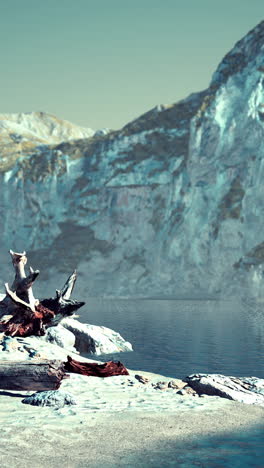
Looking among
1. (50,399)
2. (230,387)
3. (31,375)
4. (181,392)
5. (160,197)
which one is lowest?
(181,392)

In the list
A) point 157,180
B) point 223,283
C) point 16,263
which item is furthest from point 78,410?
point 157,180

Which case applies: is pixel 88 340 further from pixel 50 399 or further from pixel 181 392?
pixel 50 399

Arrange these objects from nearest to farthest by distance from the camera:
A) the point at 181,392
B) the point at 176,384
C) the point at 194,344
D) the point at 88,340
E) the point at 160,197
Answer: the point at 181,392 → the point at 176,384 → the point at 88,340 → the point at 194,344 → the point at 160,197

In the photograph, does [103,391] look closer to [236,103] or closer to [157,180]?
[236,103]

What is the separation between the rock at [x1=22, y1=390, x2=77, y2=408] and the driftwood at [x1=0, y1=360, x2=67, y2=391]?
0.72 meters

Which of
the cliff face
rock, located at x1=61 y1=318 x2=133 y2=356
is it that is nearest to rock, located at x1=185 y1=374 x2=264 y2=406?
rock, located at x1=61 y1=318 x2=133 y2=356

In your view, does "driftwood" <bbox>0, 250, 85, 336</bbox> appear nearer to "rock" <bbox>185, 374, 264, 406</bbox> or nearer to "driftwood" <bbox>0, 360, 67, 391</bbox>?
"driftwood" <bbox>0, 360, 67, 391</bbox>

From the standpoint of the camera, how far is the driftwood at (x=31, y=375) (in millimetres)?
19703

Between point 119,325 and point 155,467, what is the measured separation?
52.3 meters

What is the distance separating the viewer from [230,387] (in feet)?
74.0

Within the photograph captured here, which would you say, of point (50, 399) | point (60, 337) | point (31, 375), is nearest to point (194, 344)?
point (60, 337)

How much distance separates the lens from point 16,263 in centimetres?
3194

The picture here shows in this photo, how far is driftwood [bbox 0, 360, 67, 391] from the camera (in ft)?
64.6

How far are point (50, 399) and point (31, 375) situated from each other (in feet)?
4.81
